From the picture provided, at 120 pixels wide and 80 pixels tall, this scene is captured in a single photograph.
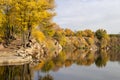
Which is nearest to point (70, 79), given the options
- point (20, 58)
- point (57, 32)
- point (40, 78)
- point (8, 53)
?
point (40, 78)

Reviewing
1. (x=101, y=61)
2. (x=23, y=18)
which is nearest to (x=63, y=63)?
(x=101, y=61)

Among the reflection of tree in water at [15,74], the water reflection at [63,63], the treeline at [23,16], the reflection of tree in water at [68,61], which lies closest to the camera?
the reflection of tree in water at [15,74]

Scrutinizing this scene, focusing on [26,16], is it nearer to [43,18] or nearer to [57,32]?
[43,18]

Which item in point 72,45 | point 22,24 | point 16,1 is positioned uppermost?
point 16,1

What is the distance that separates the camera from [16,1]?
5144cm

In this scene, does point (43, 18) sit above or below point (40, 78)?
above

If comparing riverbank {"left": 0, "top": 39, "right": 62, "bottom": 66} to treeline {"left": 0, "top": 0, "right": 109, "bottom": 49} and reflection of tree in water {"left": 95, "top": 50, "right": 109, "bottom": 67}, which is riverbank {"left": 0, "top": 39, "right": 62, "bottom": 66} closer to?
treeline {"left": 0, "top": 0, "right": 109, "bottom": 49}

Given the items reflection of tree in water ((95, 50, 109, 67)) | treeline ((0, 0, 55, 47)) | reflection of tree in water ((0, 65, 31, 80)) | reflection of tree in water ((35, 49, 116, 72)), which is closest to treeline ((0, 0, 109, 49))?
treeline ((0, 0, 55, 47))

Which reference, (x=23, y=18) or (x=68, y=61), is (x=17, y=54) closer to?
(x=23, y=18)

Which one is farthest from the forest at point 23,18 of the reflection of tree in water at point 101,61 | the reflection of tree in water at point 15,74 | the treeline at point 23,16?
the reflection of tree in water at point 15,74

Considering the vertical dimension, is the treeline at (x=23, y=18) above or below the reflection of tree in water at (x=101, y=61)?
above

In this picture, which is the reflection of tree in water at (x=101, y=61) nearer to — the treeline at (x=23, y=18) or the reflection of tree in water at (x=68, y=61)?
the reflection of tree in water at (x=68, y=61)

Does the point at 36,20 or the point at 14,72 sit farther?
the point at 36,20

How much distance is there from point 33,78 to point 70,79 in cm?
356
